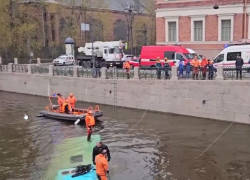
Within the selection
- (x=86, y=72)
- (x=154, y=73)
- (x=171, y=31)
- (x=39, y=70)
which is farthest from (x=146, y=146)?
(x=171, y=31)

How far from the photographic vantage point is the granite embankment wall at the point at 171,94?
19.0 metres

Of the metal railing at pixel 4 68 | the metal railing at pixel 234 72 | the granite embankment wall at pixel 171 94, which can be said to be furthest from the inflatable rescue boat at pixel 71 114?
the metal railing at pixel 4 68

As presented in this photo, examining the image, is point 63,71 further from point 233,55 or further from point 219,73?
point 219,73

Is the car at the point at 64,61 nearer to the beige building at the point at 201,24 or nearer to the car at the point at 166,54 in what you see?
the beige building at the point at 201,24

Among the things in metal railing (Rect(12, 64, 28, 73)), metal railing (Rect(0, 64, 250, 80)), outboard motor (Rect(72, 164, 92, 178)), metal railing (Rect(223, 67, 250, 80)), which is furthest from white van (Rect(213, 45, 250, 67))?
metal railing (Rect(12, 64, 28, 73))

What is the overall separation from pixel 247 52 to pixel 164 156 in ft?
36.4

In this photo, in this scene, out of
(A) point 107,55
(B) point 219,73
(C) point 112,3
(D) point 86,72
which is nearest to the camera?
(B) point 219,73

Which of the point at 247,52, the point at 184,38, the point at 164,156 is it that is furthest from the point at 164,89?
the point at 184,38

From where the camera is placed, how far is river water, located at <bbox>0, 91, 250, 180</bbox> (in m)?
13.0

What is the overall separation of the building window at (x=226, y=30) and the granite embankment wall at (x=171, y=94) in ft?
46.2

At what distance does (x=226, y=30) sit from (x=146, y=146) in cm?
2101

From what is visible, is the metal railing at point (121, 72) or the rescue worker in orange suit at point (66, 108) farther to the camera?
the rescue worker in orange suit at point (66, 108)

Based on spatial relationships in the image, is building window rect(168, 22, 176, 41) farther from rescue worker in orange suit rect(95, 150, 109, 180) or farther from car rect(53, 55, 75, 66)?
rescue worker in orange suit rect(95, 150, 109, 180)

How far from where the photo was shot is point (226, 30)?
33.3 metres
